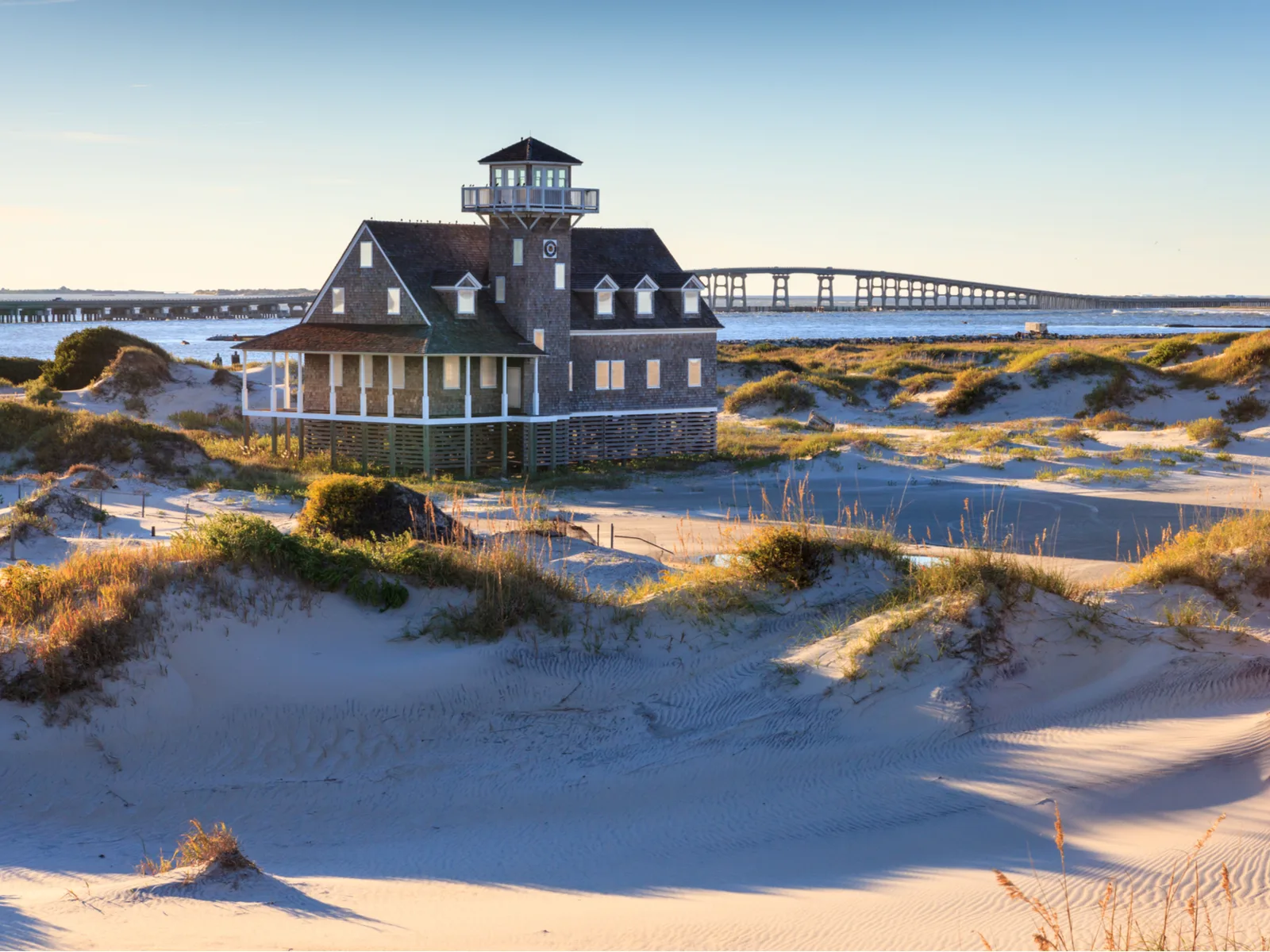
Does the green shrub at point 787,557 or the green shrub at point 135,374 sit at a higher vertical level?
the green shrub at point 135,374

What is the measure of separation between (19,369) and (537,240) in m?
40.7

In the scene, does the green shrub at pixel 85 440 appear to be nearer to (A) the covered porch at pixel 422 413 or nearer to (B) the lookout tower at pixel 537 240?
(A) the covered porch at pixel 422 413

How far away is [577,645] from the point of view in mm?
14406

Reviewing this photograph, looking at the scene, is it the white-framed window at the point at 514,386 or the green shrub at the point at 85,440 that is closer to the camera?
the green shrub at the point at 85,440

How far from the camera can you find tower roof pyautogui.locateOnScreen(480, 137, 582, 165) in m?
39.0

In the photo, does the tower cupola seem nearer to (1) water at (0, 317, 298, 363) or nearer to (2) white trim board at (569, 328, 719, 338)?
(2) white trim board at (569, 328, 719, 338)

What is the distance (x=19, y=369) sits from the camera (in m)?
68.2

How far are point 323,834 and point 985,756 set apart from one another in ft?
19.2

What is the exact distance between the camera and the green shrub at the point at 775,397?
5975 cm

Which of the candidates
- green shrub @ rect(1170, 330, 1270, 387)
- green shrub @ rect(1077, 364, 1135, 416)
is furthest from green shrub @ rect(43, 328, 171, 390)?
green shrub @ rect(1170, 330, 1270, 387)

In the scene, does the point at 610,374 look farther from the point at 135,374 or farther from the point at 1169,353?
the point at 1169,353

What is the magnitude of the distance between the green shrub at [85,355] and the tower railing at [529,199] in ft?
85.4

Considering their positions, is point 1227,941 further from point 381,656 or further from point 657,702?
point 381,656

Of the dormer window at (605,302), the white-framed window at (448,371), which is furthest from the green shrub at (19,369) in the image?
the dormer window at (605,302)
